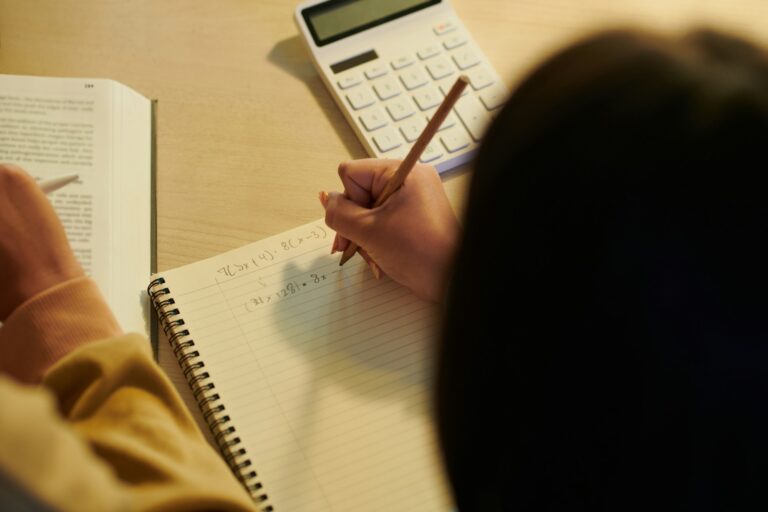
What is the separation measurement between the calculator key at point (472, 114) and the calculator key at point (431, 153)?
1.3 inches

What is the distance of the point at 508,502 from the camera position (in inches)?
16.8

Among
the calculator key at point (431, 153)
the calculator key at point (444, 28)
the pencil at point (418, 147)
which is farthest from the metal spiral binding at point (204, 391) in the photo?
the calculator key at point (444, 28)

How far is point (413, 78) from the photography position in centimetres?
78

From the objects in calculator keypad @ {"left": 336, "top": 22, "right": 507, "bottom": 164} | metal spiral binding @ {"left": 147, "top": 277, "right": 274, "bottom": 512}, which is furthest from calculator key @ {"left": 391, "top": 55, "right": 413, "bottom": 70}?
metal spiral binding @ {"left": 147, "top": 277, "right": 274, "bottom": 512}

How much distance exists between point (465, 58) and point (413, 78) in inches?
2.1

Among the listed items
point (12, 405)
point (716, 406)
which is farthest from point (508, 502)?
point (12, 405)

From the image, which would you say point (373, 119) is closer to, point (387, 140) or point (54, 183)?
point (387, 140)

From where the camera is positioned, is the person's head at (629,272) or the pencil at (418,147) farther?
the pencil at (418,147)

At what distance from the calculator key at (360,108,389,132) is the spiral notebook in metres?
0.11

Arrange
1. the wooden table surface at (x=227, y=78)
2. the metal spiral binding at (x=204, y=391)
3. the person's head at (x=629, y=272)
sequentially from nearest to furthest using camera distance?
the person's head at (x=629, y=272) < the metal spiral binding at (x=204, y=391) < the wooden table surface at (x=227, y=78)

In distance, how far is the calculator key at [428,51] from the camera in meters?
0.79

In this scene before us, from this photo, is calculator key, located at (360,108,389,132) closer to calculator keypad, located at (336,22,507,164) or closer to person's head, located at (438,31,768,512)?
calculator keypad, located at (336,22,507,164)

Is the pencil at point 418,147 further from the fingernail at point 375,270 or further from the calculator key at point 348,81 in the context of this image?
the calculator key at point 348,81

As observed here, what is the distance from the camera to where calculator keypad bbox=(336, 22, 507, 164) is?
0.75 meters
